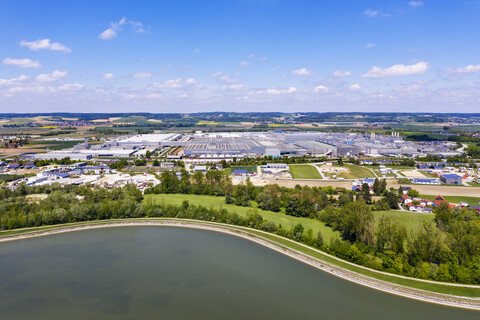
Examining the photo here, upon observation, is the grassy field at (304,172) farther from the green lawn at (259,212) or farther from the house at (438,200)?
the house at (438,200)

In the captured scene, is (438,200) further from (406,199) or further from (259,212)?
(259,212)

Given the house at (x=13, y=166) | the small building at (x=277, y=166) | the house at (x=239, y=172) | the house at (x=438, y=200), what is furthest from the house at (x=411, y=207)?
the house at (x=13, y=166)

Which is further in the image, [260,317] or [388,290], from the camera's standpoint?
[388,290]

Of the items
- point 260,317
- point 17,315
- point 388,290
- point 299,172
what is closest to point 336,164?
point 299,172

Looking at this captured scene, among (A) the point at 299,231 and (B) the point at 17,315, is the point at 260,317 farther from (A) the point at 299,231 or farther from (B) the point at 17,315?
(B) the point at 17,315

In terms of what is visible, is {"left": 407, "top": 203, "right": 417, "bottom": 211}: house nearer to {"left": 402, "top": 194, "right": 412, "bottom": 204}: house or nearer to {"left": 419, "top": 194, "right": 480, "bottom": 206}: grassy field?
{"left": 402, "top": 194, "right": 412, "bottom": 204}: house

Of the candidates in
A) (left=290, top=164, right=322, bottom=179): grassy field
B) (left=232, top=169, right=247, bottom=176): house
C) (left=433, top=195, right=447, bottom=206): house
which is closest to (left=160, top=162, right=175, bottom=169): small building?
(left=232, top=169, right=247, bottom=176): house
